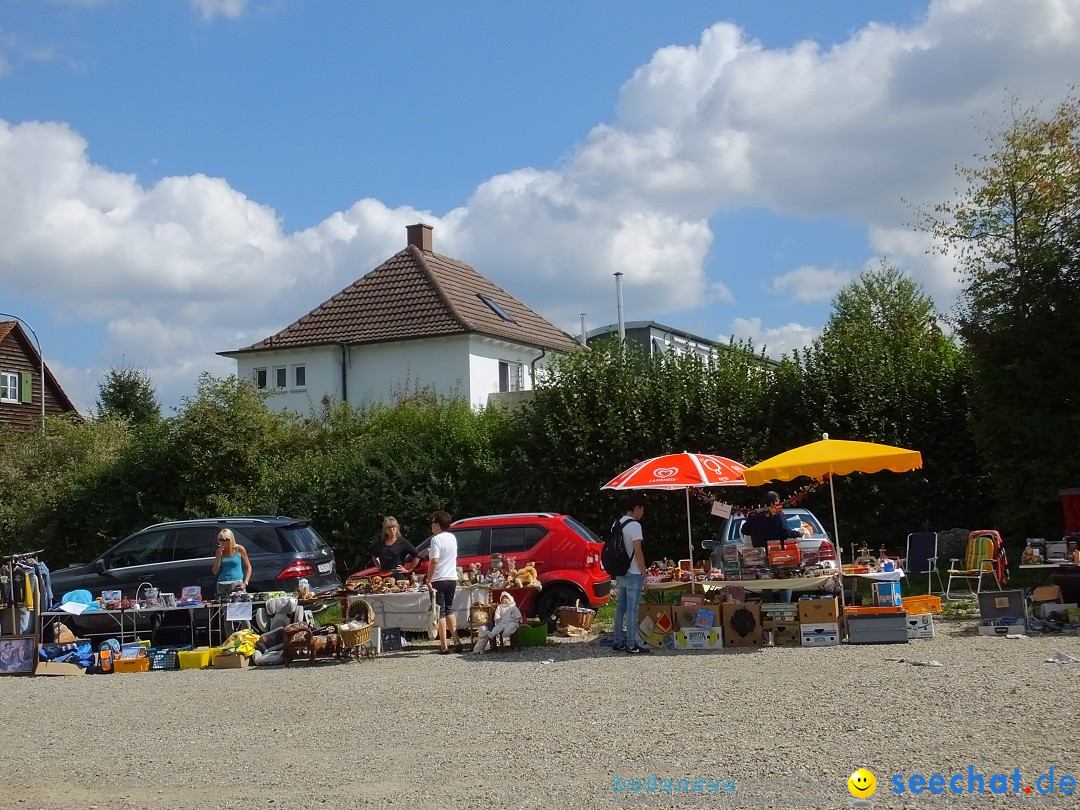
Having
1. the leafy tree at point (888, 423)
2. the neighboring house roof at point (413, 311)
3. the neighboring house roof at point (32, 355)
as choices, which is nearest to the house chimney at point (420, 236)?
the neighboring house roof at point (413, 311)

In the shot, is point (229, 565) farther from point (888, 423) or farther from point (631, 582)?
point (888, 423)

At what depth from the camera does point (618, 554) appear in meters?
13.3

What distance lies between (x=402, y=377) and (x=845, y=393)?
17.8 m

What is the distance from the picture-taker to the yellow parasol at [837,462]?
1321cm

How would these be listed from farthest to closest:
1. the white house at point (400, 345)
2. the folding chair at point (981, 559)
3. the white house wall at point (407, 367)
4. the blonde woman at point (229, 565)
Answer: the white house at point (400, 345)
the white house wall at point (407, 367)
the folding chair at point (981, 559)
the blonde woman at point (229, 565)

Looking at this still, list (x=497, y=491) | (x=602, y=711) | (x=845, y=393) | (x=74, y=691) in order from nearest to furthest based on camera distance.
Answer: (x=602, y=711) < (x=74, y=691) < (x=845, y=393) < (x=497, y=491)

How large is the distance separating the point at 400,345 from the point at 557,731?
92.4ft

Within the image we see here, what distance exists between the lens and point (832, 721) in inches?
325

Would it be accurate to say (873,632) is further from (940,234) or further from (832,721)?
(940,234)

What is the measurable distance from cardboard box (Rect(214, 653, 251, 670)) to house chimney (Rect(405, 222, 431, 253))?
91.1 feet

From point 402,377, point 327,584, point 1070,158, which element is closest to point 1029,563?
point 327,584

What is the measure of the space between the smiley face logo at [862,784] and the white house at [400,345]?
27.3m

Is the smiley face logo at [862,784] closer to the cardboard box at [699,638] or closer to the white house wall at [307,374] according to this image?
the cardboard box at [699,638]

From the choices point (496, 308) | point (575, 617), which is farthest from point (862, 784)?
point (496, 308)
